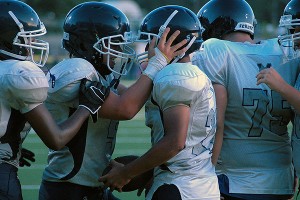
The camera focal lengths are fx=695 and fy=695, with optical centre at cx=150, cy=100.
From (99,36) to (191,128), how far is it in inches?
29.4

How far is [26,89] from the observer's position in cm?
315

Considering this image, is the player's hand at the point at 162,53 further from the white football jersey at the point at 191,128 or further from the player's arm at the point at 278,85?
the player's arm at the point at 278,85

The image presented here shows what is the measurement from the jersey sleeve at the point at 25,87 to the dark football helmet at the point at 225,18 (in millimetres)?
1178

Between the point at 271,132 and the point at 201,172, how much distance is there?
25.4 inches

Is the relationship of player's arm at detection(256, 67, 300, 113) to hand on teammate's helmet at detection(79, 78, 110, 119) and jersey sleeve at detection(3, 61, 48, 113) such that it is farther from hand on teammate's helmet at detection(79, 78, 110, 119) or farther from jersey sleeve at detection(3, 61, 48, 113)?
jersey sleeve at detection(3, 61, 48, 113)

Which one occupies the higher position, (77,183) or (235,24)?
(235,24)

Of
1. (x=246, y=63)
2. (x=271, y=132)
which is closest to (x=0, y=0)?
(x=246, y=63)

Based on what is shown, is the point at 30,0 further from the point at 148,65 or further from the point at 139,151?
the point at 148,65

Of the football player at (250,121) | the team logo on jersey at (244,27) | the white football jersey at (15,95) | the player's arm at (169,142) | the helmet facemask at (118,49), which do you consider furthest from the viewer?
the team logo on jersey at (244,27)

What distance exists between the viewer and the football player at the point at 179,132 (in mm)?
3066

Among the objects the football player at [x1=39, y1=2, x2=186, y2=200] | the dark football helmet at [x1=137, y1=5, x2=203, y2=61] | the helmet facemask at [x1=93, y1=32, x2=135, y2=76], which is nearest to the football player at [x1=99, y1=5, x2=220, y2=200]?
the dark football helmet at [x1=137, y1=5, x2=203, y2=61]

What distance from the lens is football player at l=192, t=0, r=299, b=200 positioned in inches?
144

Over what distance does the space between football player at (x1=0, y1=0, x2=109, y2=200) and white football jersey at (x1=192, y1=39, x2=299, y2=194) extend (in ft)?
2.29

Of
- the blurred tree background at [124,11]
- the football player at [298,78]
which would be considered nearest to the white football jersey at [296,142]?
the football player at [298,78]
